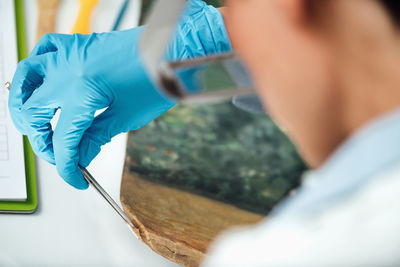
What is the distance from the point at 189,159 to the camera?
962mm

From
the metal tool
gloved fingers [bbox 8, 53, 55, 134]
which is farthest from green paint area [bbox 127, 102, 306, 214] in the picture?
gloved fingers [bbox 8, 53, 55, 134]

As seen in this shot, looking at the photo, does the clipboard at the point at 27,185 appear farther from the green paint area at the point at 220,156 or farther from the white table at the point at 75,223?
the green paint area at the point at 220,156

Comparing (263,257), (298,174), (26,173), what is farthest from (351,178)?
(26,173)

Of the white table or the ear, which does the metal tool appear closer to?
the white table

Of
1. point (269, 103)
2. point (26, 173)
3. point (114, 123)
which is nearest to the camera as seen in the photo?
point (269, 103)

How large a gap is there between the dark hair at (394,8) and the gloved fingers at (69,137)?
0.60 m

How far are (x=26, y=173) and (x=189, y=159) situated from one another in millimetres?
460

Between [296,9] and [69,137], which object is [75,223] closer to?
[69,137]

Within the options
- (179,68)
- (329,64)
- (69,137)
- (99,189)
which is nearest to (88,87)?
(69,137)

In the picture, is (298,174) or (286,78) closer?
(286,78)

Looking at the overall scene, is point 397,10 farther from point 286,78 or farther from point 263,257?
point 263,257

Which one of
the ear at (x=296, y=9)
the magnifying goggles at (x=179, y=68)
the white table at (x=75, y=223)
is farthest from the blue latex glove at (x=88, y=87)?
the ear at (x=296, y=9)

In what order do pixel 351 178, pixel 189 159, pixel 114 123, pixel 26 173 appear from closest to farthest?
pixel 351 178 < pixel 114 123 < pixel 189 159 < pixel 26 173

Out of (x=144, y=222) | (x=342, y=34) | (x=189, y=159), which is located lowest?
(x=144, y=222)
